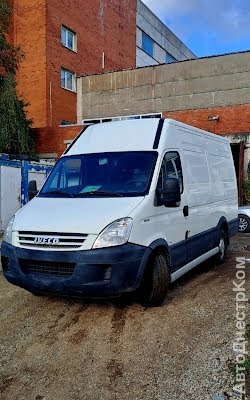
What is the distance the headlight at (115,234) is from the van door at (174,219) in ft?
2.35

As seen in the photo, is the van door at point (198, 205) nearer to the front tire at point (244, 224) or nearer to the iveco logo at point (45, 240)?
the iveco logo at point (45, 240)

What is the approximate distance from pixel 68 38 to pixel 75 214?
74.1ft

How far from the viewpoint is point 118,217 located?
4.55 metres

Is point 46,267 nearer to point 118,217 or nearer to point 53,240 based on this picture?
point 53,240

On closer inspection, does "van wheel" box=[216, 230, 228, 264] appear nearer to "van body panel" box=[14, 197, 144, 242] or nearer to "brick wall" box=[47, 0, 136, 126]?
"van body panel" box=[14, 197, 144, 242]

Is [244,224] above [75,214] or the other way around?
the other way around

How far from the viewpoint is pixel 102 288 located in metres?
4.43

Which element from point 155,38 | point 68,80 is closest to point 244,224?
point 68,80

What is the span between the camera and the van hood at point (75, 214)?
4.53 meters

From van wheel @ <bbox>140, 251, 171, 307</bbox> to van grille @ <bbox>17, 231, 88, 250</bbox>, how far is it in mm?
951

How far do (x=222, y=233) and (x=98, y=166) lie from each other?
11.4 feet

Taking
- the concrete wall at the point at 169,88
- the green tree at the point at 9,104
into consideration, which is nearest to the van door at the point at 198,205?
the concrete wall at the point at 169,88

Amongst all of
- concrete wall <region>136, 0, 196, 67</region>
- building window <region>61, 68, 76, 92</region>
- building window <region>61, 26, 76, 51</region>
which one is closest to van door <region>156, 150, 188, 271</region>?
building window <region>61, 68, 76, 92</region>

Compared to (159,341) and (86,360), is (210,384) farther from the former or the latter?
(86,360)
